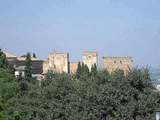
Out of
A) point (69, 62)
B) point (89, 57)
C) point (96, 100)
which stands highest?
point (89, 57)

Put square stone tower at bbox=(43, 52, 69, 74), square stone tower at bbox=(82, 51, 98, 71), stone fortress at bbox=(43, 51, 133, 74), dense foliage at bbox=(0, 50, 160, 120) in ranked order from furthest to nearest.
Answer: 1. square stone tower at bbox=(82, 51, 98, 71)
2. square stone tower at bbox=(43, 52, 69, 74)
3. stone fortress at bbox=(43, 51, 133, 74)
4. dense foliage at bbox=(0, 50, 160, 120)

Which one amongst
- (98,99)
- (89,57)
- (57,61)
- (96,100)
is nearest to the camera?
(98,99)

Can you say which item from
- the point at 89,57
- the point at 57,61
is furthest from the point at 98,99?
the point at 89,57

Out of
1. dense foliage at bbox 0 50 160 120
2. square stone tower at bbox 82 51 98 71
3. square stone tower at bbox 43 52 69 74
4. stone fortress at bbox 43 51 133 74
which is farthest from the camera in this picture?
square stone tower at bbox 82 51 98 71

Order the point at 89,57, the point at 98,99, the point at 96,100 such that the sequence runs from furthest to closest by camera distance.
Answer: the point at 89,57 < the point at 96,100 < the point at 98,99

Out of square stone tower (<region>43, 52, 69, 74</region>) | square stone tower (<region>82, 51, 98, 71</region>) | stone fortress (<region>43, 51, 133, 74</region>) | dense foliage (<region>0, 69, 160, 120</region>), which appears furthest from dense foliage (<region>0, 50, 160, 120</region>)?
square stone tower (<region>82, 51, 98, 71</region>)

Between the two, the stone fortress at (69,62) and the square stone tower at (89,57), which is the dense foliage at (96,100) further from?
the square stone tower at (89,57)

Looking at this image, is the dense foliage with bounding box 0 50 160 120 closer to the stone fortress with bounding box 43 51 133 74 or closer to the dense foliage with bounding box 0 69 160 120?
the dense foliage with bounding box 0 69 160 120

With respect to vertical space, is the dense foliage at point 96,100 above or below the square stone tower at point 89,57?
below

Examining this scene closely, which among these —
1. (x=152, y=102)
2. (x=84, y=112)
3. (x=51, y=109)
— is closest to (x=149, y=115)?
(x=152, y=102)

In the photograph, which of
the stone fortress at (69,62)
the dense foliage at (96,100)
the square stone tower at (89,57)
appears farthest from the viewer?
the square stone tower at (89,57)

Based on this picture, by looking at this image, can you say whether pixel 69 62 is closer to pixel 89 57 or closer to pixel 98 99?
pixel 89 57

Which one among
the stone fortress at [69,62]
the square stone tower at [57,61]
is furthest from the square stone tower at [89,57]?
the square stone tower at [57,61]

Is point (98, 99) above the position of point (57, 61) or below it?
below
